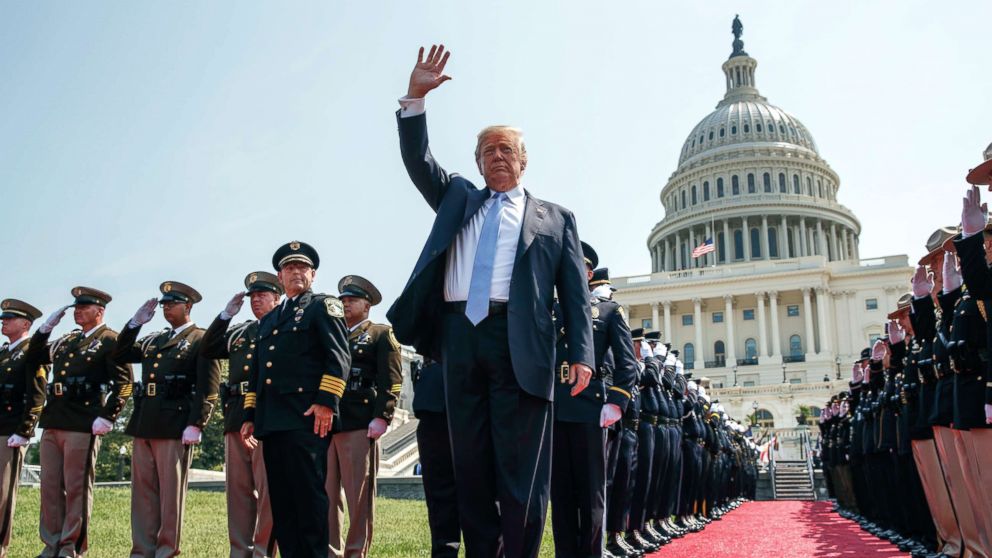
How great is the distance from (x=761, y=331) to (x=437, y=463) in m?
83.7

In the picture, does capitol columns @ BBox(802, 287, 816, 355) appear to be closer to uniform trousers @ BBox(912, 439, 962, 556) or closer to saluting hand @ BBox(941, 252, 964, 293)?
uniform trousers @ BBox(912, 439, 962, 556)

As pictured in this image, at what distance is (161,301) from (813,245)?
99.9m

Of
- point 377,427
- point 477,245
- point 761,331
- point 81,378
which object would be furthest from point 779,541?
point 761,331

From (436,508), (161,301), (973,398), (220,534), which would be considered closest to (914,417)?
(973,398)

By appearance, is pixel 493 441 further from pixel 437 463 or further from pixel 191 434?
pixel 191 434

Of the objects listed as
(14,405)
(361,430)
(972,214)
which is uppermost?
(972,214)

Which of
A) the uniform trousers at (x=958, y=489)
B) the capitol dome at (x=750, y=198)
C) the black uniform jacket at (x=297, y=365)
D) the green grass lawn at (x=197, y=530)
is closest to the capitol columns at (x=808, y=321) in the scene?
the capitol dome at (x=750, y=198)

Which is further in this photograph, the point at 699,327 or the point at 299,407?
the point at 699,327

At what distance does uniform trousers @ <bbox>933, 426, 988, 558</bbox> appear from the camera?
7.61 meters

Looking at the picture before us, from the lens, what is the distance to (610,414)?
20.1 feet

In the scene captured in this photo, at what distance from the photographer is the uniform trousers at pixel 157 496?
7.55 metres

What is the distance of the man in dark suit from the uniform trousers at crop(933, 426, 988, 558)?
487 cm

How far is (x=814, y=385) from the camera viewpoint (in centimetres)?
6538

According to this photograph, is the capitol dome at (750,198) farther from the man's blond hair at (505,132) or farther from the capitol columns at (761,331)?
the man's blond hair at (505,132)
